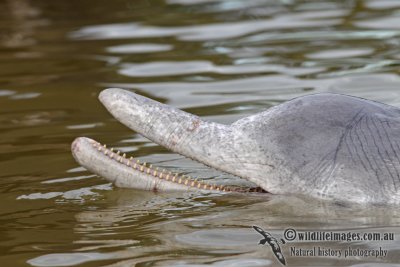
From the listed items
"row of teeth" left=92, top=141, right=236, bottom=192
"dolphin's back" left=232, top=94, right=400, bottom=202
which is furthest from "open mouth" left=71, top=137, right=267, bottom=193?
"dolphin's back" left=232, top=94, right=400, bottom=202

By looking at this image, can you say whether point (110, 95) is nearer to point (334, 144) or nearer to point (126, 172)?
point (126, 172)

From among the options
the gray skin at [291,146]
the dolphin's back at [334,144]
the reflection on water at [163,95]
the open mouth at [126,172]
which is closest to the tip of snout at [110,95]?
the gray skin at [291,146]

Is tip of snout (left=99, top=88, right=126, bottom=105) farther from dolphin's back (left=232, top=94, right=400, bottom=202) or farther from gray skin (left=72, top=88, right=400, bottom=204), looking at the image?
dolphin's back (left=232, top=94, right=400, bottom=202)

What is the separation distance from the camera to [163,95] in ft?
35.7

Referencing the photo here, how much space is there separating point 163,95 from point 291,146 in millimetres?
3907

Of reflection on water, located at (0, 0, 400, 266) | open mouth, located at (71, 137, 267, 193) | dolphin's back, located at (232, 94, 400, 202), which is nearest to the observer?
reflection on water, located at (0, 0, 400, 266)

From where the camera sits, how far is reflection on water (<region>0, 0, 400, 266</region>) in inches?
253

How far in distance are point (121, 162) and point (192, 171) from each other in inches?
34.5

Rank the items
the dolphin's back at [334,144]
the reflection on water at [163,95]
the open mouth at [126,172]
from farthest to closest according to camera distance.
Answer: the open mouth at [126,172], the dolphin's back at [334,144], the reflection on water at [163,95]

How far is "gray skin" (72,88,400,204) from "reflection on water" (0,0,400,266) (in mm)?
133

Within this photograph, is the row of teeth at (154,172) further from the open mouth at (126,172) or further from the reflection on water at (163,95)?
the reflection on water at (163,95)

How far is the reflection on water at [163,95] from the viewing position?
21.1 feet

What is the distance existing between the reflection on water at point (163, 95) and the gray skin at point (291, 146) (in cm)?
13

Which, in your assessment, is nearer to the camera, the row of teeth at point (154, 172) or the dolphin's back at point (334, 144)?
the dolphin's back at point (334, 144)
